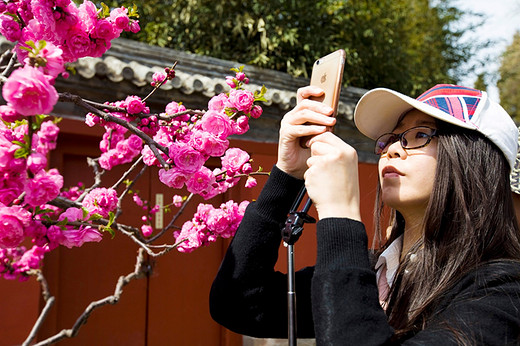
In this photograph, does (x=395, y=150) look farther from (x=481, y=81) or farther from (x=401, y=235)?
(x=481, y=81)

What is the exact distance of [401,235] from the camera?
1.56 m

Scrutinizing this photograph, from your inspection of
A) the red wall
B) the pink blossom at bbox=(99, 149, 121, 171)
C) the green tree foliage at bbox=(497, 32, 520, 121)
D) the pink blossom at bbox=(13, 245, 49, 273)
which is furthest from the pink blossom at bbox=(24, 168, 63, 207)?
the green tree foliage at bbox=(497, 32, 520, 121)

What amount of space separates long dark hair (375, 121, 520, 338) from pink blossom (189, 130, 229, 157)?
0.70 metres

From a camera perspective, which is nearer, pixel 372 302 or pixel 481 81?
pixel 372 302

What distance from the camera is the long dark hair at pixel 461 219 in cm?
125

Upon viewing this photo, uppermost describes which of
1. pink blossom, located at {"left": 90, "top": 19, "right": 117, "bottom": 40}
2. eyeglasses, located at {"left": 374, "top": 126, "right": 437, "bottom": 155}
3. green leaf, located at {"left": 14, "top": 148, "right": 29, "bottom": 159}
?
pink blossom, located at {"left": 90, "top": 19, "right": 117, "bottom": 40}

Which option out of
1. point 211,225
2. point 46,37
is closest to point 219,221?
point 211,225

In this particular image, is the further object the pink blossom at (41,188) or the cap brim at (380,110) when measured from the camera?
the cap brim at (380,110)

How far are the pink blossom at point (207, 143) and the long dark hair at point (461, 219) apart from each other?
2.29 ft

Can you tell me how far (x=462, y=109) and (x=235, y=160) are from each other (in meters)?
0.94

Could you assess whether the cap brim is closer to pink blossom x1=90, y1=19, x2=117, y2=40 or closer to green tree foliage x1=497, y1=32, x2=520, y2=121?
pink blossom x1=90, y1=19, x2=117, y2=40

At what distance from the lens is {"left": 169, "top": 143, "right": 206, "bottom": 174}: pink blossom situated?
4.91 feet

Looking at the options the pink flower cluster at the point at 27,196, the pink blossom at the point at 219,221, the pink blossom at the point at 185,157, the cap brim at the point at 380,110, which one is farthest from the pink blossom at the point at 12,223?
the cap brim at the point at 380,110

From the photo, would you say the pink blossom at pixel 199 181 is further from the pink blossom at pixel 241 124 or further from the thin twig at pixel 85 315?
the thin twig at pixel 85 315
